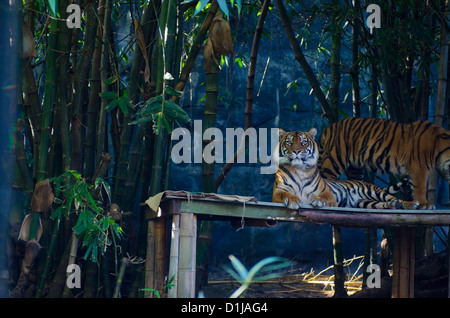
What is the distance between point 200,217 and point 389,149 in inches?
58.0

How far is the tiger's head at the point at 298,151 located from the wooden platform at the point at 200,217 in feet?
1.64

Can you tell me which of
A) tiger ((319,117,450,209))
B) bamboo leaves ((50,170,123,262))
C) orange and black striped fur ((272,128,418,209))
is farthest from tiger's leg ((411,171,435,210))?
bamboo leaves ((50,170,123,262))

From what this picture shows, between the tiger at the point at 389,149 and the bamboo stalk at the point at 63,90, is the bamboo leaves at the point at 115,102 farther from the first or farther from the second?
the tiger at the point at 389,149

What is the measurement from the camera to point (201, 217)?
408cm

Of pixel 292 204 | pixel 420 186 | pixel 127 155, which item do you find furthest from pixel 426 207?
pixel 127 155

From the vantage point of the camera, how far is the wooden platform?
3.48 m

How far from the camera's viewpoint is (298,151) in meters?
4.15

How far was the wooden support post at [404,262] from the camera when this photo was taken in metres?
4.44

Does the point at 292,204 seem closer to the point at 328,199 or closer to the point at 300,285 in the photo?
the point at 328,199

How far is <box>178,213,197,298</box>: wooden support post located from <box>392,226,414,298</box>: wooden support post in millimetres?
1754

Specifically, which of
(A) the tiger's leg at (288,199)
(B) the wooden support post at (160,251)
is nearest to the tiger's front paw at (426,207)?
(A) the tiger's leg at (288,199)

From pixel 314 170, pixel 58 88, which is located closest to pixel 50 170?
pixel 58 88

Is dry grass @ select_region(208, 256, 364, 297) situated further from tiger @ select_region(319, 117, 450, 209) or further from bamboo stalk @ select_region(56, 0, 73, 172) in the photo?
bamboo stalk @ select_region(56, 0, 73, 172)
